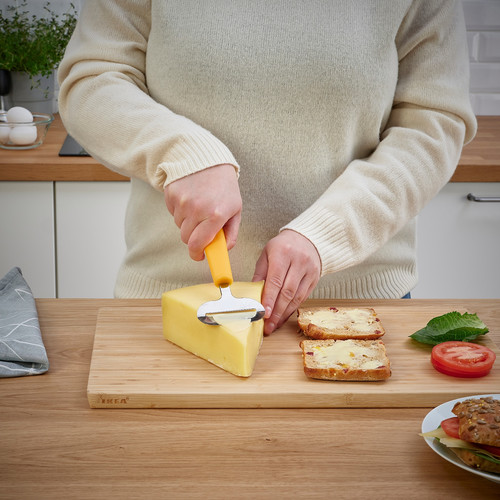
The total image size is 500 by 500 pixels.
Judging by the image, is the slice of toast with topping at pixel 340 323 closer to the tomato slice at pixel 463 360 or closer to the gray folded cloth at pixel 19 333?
the tomato slice at pixel 463 360

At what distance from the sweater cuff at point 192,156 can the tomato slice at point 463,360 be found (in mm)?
412

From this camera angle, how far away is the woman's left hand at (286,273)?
3.84 ft

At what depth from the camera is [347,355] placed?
3.58 ft

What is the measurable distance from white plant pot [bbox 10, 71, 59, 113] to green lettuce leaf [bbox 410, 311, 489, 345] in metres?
1.78

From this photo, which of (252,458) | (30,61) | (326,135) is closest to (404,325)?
(326,135)

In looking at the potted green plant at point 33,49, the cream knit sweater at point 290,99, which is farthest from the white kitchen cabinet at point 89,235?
the cream knit sweater at point 290,99

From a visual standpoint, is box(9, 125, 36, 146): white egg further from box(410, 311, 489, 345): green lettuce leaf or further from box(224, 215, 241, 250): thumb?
box(410, 311, 489, 345): green lettuce leaf

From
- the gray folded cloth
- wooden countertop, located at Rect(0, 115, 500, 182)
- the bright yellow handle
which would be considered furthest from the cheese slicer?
wooden countertop, located at Rect(0, 115, 500, 182)

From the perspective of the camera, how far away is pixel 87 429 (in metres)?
0.93

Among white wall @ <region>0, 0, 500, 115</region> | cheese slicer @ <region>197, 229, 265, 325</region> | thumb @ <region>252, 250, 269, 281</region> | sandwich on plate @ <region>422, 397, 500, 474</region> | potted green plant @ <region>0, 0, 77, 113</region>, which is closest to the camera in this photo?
sandwich on plate @ <region>422, 397, 500, 474</region>

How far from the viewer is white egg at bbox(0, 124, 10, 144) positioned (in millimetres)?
2205

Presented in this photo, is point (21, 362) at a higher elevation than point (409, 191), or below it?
below

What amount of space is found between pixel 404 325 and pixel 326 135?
349 millimetres

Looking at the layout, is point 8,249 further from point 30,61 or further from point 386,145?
point 386,145
